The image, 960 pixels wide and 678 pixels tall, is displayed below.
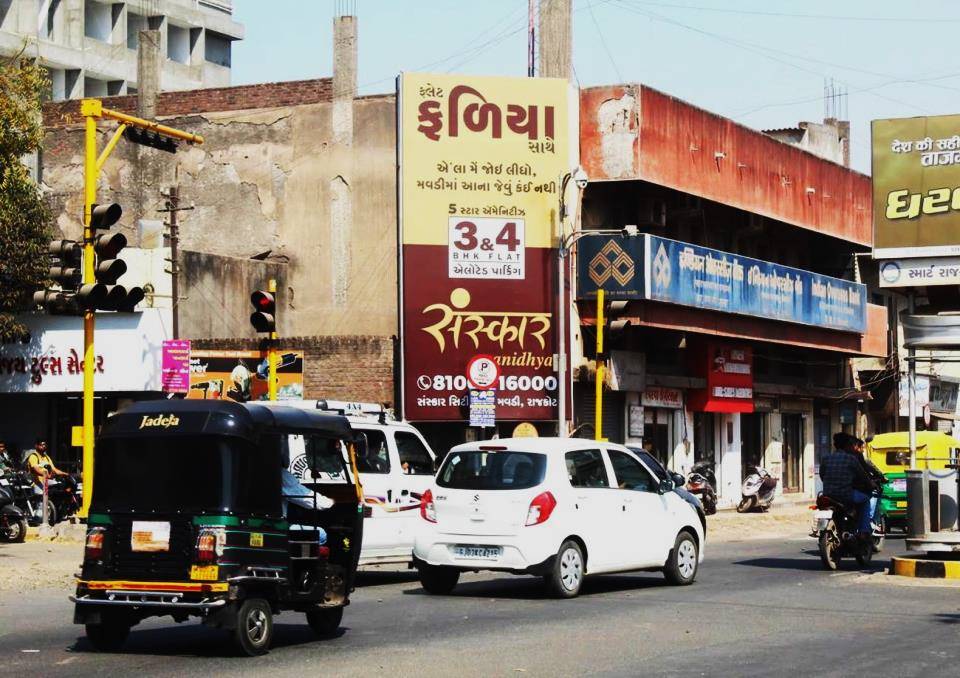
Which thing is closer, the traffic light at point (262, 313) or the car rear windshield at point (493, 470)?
the car rear windshield at point (493, 470)

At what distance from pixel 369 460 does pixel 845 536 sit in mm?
6859

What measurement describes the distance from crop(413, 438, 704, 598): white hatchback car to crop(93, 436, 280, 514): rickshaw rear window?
5.03 metres

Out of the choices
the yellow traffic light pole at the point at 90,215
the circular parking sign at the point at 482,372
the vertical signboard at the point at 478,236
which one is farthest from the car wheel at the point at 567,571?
the vertical signboard at the point at 478,236

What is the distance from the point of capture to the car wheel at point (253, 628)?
1189cm

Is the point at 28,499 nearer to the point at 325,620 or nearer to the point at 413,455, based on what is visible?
the point at 413,455

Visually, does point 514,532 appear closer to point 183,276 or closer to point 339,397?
point 339,397

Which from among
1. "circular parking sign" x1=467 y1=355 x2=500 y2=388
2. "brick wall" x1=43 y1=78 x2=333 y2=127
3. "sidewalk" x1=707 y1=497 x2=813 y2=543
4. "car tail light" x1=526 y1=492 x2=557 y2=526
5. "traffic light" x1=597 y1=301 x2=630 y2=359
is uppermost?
"brick wall" x1=43 y1=78 x2=333 y2=127

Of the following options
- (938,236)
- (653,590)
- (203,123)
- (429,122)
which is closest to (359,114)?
(429,122)

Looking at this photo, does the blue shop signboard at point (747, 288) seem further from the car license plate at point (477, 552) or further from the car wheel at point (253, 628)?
the car wheel at point (253, 628)

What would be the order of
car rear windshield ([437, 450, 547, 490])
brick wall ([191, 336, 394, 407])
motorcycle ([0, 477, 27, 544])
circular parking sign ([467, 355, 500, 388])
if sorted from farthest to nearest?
brick wall ([191, 336, 394, 407])
circular parking sign ([467, 355, 500, 388])
motorcycle ([0, 477, 27, 544])
car rear windshield ([437, 450, 547, 490])

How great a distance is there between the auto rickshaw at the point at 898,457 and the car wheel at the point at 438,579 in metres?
13.1

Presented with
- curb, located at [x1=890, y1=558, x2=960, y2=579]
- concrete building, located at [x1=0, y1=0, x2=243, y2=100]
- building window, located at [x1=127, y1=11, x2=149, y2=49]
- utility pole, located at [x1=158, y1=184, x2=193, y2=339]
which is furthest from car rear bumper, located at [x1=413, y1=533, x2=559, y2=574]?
building window, located at [x1=127, y1=11, x2=149, y2=49]

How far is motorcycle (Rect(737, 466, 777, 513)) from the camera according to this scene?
4038 centimetres

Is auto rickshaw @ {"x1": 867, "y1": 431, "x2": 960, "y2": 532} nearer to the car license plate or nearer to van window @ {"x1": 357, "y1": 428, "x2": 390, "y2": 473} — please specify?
van window @ {"x1": 357, "y1": 428, "x2": 390, "y2": 473}
